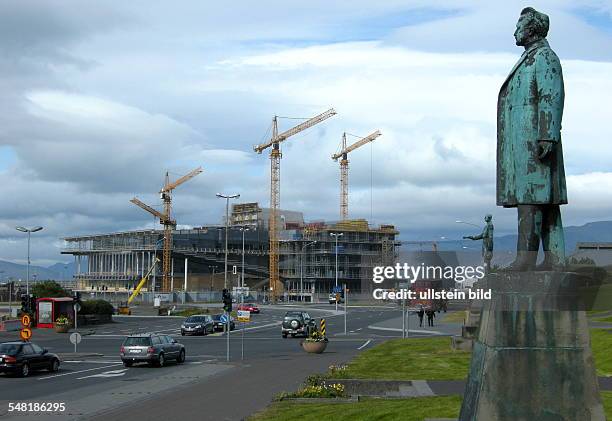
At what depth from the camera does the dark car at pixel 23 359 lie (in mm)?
32281

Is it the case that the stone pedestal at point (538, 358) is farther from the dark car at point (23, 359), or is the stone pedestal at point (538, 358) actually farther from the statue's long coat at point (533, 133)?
the dark car at point (23, 359)

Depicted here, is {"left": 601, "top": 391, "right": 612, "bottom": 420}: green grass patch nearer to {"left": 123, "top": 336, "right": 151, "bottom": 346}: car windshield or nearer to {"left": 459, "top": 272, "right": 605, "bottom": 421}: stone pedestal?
{"left": 459, "top": 272, "right": 605, "bottom": 421}: stone pedestal

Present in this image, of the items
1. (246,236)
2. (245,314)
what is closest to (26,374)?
(245,314)

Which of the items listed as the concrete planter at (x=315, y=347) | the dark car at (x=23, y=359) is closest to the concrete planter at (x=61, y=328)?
the concrete planter at (x=315, y=347)

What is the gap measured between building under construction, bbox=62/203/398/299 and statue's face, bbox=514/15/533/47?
141 m

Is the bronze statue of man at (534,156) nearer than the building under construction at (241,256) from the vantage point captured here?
Yes

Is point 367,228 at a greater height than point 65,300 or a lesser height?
greater

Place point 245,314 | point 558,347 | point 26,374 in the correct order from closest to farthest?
point 558,347
point 26,374
point 245,314

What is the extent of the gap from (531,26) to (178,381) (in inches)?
835

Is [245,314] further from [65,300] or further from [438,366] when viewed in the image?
[65,300]

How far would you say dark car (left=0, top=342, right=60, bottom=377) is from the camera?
3228 cm

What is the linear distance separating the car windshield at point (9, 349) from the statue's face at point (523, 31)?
26412 mm

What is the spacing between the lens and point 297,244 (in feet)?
551

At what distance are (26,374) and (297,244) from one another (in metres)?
135
